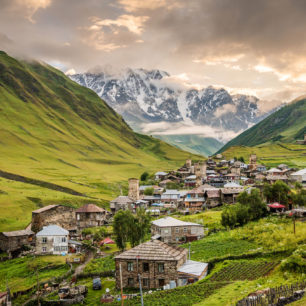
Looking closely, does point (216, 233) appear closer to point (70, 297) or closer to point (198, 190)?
point (70, 297)

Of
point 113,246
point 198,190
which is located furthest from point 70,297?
point 198,190

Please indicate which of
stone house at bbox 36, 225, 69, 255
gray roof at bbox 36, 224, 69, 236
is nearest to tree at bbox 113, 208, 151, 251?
gray roof at bbox 36, 224, 69, 236

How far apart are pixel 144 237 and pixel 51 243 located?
825 inches

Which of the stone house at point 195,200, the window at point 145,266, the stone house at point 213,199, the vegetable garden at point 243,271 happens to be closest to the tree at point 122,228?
the window at point 145,266

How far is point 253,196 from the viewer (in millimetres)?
85438

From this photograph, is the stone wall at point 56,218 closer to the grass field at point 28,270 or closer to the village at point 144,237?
the village at point 144,237

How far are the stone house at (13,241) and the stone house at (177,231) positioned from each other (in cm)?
3167

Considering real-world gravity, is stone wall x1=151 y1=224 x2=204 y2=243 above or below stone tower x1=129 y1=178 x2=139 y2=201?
below

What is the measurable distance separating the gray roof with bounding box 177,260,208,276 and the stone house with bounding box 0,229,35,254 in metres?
49.7

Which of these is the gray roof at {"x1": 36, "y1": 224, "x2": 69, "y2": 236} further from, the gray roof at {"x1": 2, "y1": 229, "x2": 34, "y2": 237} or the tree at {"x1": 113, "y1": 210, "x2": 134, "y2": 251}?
the tree at {"x1": 113, "y1": 210, "x2": 134, "y2": 251}

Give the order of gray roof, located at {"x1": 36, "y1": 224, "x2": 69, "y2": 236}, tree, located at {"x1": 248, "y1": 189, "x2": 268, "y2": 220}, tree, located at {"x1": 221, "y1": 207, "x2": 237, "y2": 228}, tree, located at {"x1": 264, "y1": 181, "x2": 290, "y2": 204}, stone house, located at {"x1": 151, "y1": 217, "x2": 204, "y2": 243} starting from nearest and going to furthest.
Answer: tree, located at {"x1": 221, "y1": 207, "x2": 237, "y2": 228} → stone house, located at {"x1": 151, "y1": 217, "x2": 204, "y2": 243} → gray roof, located at {"x1": 36, "y1": 224, "x2": 69, "y2": 236} → tree, located at {"x1": 248, "y1": 189, "x2": 268, "y2": 220} → tree, located at {"x1": 264, "y1": 181, "x2": 290, "y2": 204}

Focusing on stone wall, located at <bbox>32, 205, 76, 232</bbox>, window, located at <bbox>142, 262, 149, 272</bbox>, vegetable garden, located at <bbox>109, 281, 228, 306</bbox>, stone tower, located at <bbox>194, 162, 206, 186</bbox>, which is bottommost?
vegetable garden, located at <bbox>109, 281, 228, 306</bbox>

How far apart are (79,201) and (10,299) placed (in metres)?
83.0

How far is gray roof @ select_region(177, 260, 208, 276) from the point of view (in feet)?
158
